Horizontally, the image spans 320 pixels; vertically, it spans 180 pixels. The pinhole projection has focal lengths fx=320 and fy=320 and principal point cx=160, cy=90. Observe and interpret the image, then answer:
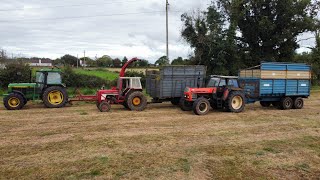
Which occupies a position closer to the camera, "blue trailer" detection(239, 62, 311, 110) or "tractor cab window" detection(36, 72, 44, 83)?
"blue trailer" detection(239, 62, 311, 110)

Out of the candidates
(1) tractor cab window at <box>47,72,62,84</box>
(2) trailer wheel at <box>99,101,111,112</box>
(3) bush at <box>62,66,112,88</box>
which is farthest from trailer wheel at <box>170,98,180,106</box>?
(3) bush at <box>62,66,112,88</box>

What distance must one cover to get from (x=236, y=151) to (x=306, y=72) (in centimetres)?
932

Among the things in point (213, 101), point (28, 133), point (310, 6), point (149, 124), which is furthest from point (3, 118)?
point (310, 6)

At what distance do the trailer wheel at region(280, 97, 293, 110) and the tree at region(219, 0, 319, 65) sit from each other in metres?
12.4

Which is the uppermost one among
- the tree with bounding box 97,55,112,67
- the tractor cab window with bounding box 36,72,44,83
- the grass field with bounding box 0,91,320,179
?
the tree with bounding box 97,55,112,67

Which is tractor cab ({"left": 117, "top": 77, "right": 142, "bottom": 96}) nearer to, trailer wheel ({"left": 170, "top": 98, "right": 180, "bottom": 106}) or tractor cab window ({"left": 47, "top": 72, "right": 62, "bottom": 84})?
trailer wheel ({"left": 170, "top": 98, "right": 180, "bottom": 106})

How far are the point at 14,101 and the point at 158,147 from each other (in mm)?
9145

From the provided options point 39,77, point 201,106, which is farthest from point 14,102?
point 201,106

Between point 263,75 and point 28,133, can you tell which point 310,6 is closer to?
point 263,75

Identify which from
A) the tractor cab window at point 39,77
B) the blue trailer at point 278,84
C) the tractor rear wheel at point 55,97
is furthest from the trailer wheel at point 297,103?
the tractor cab window at point 39,77

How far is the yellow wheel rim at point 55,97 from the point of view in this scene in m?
14.6

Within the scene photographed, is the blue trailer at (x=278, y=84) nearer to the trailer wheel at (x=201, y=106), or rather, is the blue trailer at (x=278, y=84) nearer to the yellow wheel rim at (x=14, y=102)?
the trailer wheel at (x=201, y=106)

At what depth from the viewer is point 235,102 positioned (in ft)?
44.9

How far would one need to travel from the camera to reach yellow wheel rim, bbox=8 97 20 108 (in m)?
14.0
